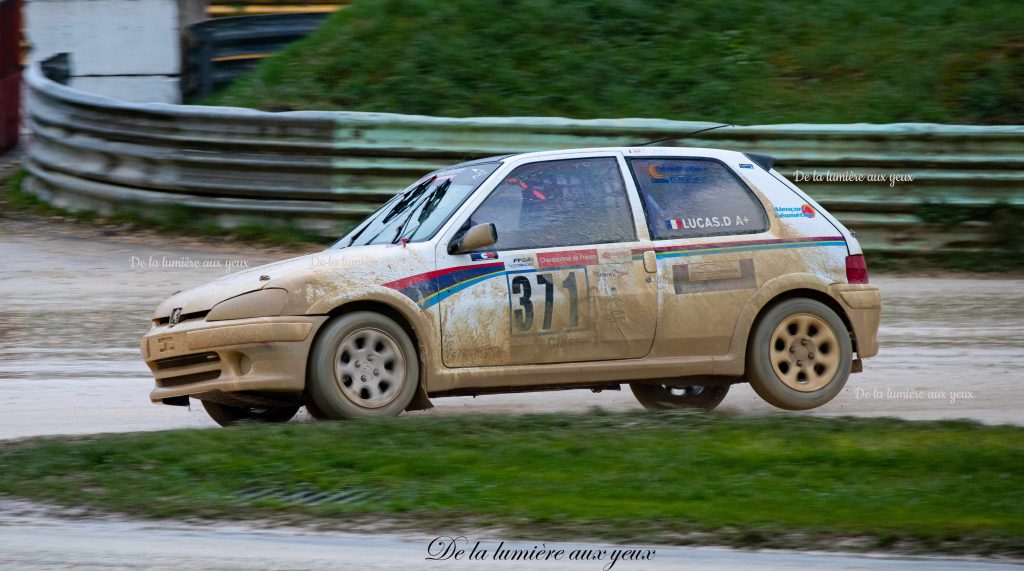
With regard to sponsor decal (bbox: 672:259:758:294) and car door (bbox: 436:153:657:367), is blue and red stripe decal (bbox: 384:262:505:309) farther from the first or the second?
sponsor decal (bbox: 672:259:758:294)

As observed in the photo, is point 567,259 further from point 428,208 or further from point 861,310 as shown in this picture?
point 861,310

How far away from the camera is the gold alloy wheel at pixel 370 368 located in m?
7.44

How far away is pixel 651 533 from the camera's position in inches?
210

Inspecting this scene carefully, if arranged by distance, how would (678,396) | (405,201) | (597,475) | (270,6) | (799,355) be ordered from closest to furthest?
(597,475) → (799,355) → (405,201) → (678,396) → (270,6)

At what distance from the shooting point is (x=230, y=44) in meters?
18.5

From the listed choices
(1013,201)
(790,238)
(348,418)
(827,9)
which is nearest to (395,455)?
(348,418)

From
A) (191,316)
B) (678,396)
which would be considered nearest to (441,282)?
(191,316)

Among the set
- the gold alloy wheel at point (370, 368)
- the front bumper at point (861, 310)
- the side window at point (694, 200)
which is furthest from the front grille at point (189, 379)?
the front bumper at point (861, 310)

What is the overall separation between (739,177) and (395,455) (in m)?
2.96

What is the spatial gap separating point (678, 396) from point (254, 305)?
118 inches

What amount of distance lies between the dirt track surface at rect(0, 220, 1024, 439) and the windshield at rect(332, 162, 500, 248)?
1188mm

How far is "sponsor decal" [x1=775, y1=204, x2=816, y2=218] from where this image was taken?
8.25m

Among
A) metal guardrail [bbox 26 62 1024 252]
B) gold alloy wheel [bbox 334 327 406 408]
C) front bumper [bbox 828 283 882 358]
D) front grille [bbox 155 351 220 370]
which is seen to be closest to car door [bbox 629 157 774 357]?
front bumper [bbox 828 283 882 358]

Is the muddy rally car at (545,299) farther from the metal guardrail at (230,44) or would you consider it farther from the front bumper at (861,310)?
the metal guardrail at (230,44)
